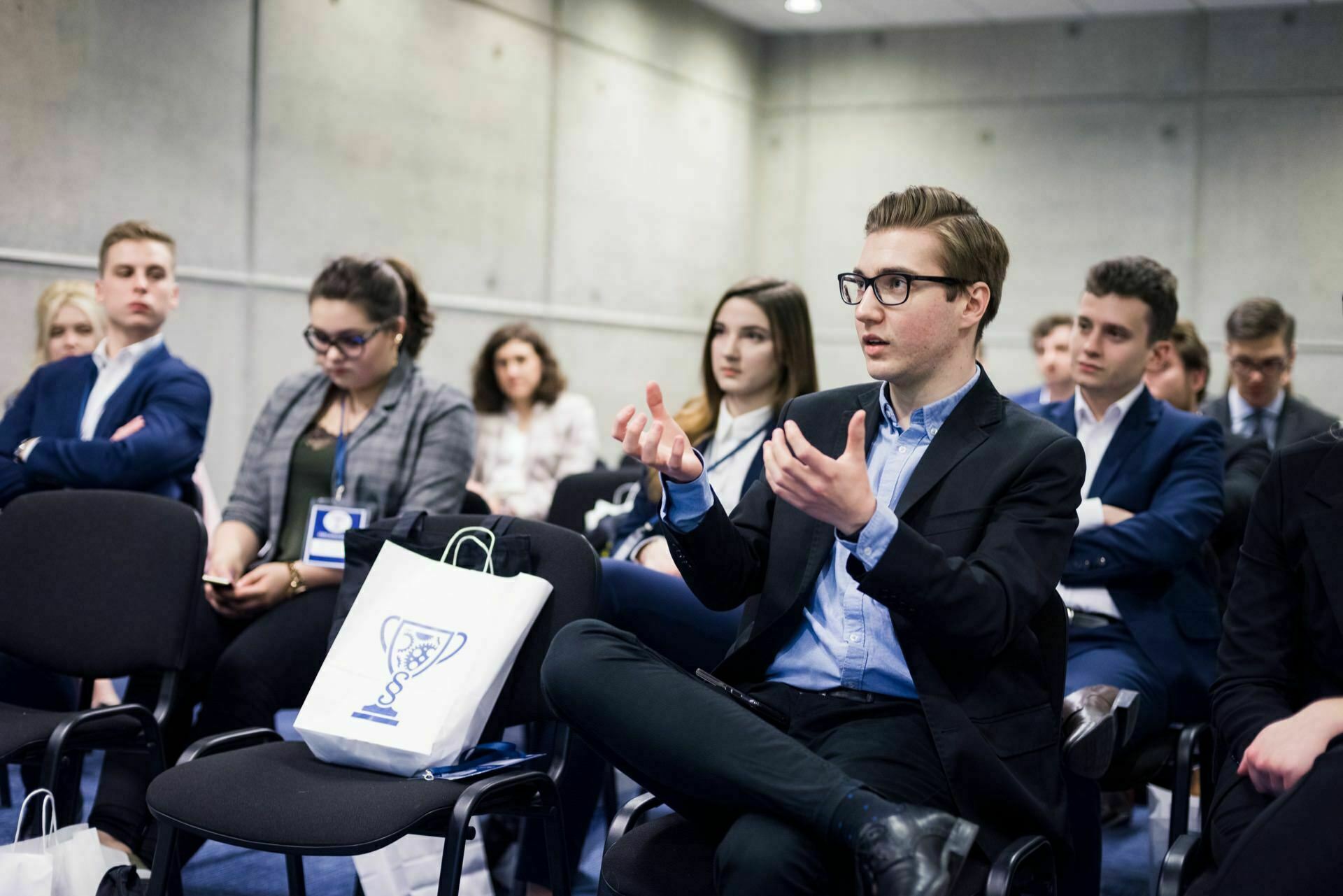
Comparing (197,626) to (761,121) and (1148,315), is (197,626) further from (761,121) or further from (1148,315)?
(761,121)

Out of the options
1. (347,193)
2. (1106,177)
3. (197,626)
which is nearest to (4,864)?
(197,626)

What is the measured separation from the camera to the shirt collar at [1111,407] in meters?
3.04

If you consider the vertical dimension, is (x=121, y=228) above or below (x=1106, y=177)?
below

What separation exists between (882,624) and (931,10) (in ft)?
24.4

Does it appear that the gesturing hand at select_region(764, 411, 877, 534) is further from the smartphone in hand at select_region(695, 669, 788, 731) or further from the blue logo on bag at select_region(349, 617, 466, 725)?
the blue logo on bag at select_region(349, 617, 466, 725)

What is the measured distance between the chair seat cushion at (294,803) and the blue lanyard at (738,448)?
130cm

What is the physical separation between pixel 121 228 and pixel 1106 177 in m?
6.48

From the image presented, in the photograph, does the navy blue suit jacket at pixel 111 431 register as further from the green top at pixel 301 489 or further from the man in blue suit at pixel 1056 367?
the man in blue suit at pixel 1056 367

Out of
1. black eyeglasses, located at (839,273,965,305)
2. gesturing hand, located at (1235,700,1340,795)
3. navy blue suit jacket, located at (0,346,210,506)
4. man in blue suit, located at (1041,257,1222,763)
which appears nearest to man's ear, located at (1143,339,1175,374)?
man in blue suit, located at (1041,257,1222,763)

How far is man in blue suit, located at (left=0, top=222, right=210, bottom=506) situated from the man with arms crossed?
194cm

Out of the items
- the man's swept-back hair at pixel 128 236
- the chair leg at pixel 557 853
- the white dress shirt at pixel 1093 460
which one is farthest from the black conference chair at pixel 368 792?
the man's swept-back hair at pixel 128 236

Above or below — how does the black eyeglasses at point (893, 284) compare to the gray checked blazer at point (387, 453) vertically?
above

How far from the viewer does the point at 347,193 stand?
244 inches

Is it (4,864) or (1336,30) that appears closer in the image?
(4,864)
